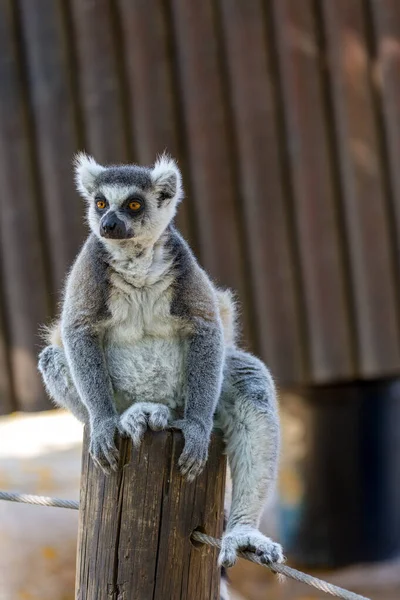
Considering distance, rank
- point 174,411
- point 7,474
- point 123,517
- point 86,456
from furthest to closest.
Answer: point 7,474
point 174,411
point 86,456
point 123,517

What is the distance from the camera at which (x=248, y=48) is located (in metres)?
7.49

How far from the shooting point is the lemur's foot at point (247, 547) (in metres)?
3.50

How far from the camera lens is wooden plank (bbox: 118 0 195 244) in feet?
23.9

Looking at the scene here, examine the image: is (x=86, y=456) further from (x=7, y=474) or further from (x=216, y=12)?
(x=216, y=12)

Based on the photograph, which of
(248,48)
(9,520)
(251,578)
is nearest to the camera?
(9,520)

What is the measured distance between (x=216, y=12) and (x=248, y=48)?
392mm

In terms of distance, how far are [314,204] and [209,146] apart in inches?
40.4

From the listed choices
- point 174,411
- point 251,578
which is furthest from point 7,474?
point 174,411

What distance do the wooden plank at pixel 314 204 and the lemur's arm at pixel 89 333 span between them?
3.93 m

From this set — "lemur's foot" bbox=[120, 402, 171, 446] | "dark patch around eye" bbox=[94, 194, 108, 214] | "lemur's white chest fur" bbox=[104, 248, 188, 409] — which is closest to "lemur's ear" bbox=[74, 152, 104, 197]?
"dark patch around eye" bbox=[94, 194, 108, 214]

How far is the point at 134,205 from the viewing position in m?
4.04

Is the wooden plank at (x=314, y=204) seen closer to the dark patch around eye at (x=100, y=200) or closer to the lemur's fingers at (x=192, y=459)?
the dark patch around eye at (x=100, y=200)

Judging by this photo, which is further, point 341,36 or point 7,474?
point 341,36

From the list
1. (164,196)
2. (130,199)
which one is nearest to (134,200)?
(130,199)
